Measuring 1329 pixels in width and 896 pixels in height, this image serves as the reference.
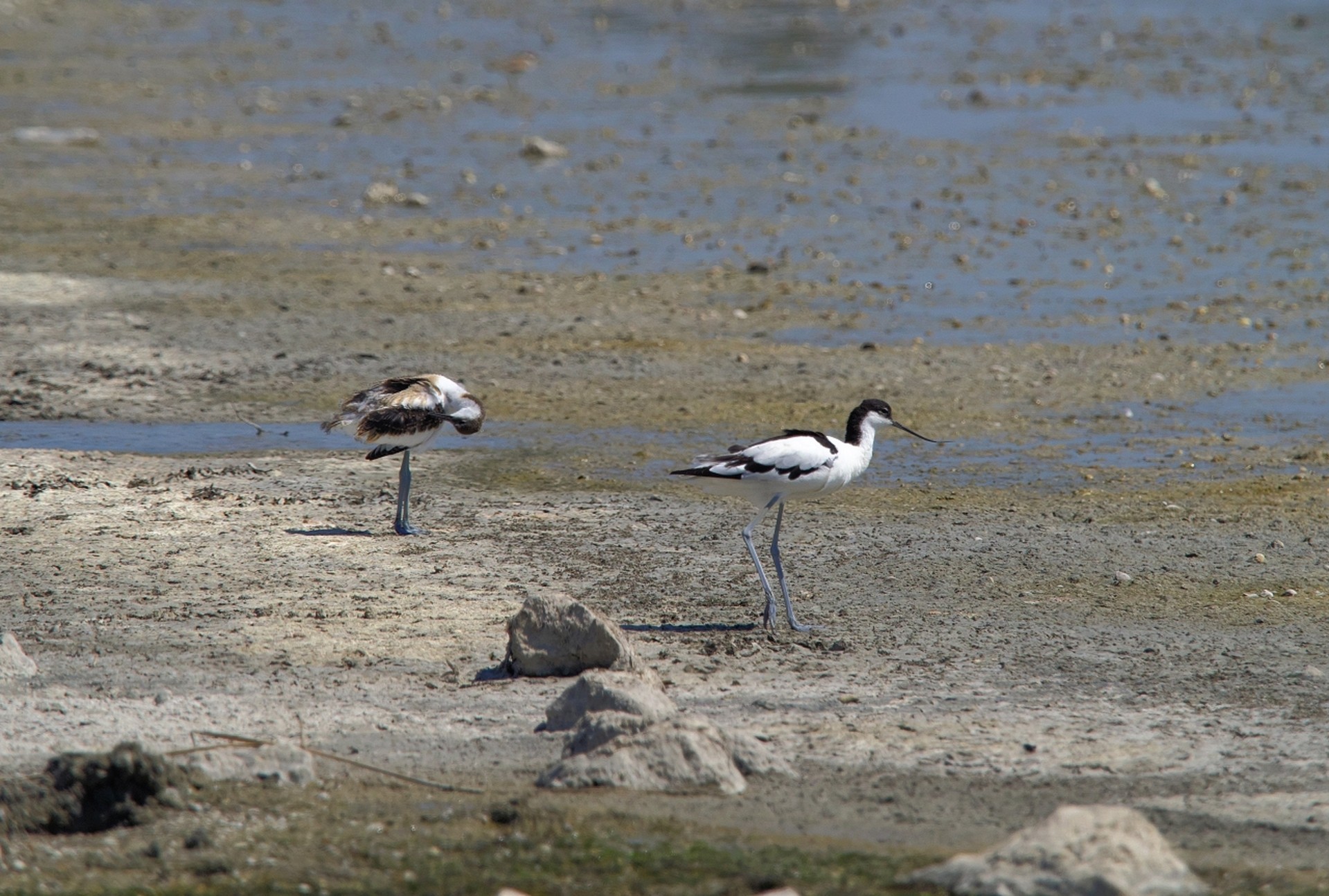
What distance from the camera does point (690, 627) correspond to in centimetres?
793

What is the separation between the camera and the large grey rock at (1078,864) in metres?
4.99

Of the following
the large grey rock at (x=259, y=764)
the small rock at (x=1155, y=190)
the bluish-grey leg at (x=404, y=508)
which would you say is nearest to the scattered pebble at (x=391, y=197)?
the small rock at (x=1155, y=190)

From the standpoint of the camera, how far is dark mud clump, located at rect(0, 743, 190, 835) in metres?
5.61

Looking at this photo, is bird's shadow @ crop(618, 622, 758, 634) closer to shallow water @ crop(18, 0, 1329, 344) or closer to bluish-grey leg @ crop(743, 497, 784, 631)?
bluish-grey leg @ crop(743, 497, 784, 631)

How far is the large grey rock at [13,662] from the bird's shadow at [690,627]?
2.40 m

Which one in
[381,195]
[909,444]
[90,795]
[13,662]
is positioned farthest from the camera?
[381,195]

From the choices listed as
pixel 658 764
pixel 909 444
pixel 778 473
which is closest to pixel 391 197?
pixel 909 444

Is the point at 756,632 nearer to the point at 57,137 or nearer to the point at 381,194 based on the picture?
the point at 381,194

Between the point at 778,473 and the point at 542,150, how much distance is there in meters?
12.9

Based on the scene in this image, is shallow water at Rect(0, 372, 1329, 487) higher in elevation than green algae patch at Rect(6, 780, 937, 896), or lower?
higher

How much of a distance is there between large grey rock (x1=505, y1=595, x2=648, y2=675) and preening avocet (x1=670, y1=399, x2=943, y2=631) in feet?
3.22

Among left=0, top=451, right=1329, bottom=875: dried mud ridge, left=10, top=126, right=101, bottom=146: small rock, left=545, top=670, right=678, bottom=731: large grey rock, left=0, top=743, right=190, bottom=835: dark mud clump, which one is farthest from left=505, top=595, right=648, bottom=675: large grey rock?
left=10, top=126, right=101, bottom=146: small rock

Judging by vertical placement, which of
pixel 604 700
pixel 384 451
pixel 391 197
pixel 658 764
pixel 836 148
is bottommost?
pixel 658 764

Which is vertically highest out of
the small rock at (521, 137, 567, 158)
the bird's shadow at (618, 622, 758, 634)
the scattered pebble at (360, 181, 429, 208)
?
the small rock at (521, 137, 567, 158)
